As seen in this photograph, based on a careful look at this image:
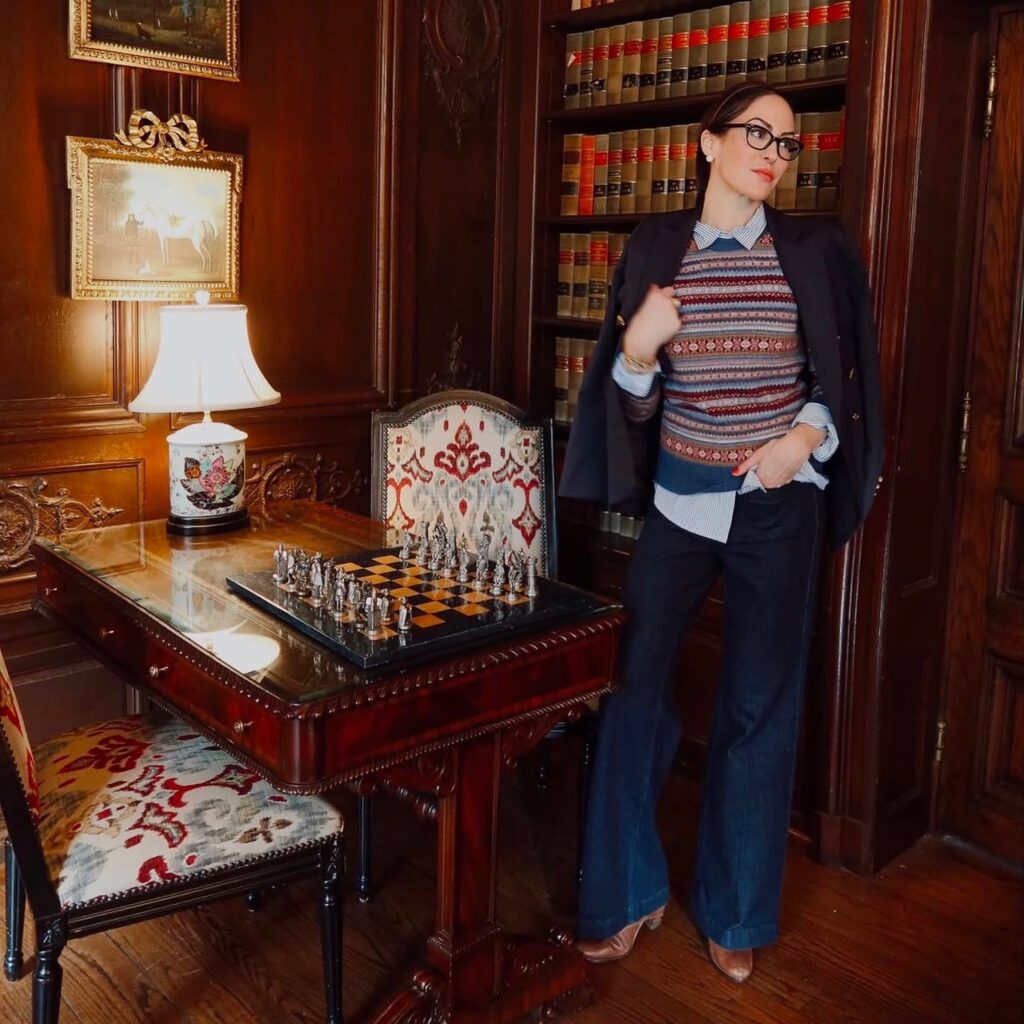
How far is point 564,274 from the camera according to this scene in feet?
10.9

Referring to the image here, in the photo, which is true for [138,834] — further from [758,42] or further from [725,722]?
Result: [758,42]

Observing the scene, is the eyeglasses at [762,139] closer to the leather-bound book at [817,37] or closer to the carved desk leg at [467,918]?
the leather-bound book at [817,37]

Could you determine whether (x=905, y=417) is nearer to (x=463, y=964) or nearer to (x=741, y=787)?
(x=741, y=787)

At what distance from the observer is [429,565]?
7.21ft

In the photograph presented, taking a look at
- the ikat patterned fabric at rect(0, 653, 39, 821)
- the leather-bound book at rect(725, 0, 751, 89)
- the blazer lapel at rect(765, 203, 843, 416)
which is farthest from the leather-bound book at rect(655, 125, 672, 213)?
the ikat patterned fabric at rect(0, 653, 39, 821)

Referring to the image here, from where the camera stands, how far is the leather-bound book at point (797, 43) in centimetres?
267

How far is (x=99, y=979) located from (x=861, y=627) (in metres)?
1.71

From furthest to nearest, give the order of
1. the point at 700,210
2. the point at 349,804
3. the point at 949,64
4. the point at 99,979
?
1. the point at 349,804
2. the point at 949,64
3. the point at 99,979
4. the point at 700,210

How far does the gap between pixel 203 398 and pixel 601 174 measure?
53.5 inches

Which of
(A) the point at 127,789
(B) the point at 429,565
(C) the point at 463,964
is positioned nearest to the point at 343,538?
(B) the point at 429,565

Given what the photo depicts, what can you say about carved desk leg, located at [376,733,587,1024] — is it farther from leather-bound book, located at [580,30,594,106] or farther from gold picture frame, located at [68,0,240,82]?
leather-bound book, located at [580,30,594,106]

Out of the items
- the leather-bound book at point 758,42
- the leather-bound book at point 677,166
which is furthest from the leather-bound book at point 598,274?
the leather-bound book at point 758,42

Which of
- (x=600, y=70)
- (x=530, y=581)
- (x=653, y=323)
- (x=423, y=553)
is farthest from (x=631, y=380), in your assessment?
(x=600, y=70)

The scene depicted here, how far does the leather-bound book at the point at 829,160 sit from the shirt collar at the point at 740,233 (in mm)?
666
